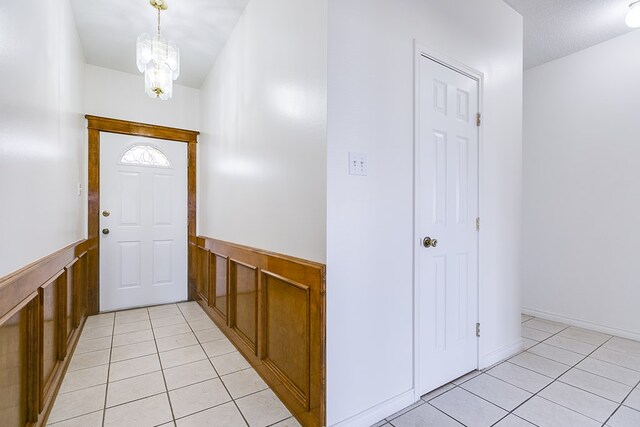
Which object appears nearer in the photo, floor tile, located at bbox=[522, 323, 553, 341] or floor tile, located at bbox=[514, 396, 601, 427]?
floor tile, located at bbox=[514, 396, 601, 427]

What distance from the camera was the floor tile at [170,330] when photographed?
289 centimetres

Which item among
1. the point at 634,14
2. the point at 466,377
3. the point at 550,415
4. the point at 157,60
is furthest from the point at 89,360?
the point at 634,14

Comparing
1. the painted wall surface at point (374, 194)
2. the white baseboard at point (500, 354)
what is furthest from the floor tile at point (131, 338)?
the white baseboard at point (500, 354)

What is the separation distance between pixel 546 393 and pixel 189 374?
7.75 feet

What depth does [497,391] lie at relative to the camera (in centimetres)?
194

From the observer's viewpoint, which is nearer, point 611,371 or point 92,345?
point 611,371

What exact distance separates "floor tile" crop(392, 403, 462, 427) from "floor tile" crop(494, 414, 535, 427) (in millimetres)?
236

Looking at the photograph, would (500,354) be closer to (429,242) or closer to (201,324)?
(429,242)

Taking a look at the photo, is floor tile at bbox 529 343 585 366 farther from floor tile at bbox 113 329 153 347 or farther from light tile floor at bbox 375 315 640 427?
floor tile at bbox 113 329 153 347

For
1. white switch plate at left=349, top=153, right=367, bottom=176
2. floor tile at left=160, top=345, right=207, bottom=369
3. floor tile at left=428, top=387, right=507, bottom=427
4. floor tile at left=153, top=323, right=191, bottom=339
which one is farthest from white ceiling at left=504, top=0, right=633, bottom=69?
floor tile at left=153, top=323, right=191, bottom=339

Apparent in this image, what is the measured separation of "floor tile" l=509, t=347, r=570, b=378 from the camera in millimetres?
2188

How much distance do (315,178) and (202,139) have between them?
9.51 feet

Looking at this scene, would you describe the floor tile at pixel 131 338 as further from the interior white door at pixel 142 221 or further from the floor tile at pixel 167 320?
the interior white door at pixel 142 221

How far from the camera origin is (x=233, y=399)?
1870 mm
